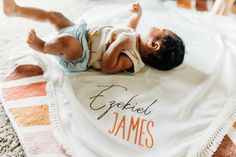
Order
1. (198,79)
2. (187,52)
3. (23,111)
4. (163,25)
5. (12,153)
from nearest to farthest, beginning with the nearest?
(12,153), (23,111), (198,79), (187,52), (163,25)

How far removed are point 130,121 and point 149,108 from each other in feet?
0.28

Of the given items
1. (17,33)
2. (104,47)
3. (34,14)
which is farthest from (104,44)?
(17,33)

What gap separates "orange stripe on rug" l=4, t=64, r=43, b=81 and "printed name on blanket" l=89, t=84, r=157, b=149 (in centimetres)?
24

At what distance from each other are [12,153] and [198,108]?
21.3 inches

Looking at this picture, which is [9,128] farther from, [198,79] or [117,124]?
[198,79]

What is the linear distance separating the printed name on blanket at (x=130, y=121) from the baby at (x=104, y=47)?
0.37 feet

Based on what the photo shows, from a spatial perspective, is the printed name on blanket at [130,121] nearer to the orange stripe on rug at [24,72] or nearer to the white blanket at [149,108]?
the white blanket at [149,108]

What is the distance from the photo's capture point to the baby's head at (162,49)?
102cm

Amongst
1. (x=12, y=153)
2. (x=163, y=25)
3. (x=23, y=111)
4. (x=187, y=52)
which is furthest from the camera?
(x=163, y=25)

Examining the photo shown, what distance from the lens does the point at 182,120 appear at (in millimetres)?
877

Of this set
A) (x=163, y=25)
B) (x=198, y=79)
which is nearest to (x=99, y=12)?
(x=163, y=25)

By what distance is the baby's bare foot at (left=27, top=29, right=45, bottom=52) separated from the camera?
96cm

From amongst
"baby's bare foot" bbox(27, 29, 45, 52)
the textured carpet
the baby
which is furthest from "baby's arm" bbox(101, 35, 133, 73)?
the textured carpet

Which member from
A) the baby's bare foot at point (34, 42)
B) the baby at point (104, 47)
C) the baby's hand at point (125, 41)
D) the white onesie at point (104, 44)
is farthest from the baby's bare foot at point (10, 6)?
the baby's hand at point (125, 41)
